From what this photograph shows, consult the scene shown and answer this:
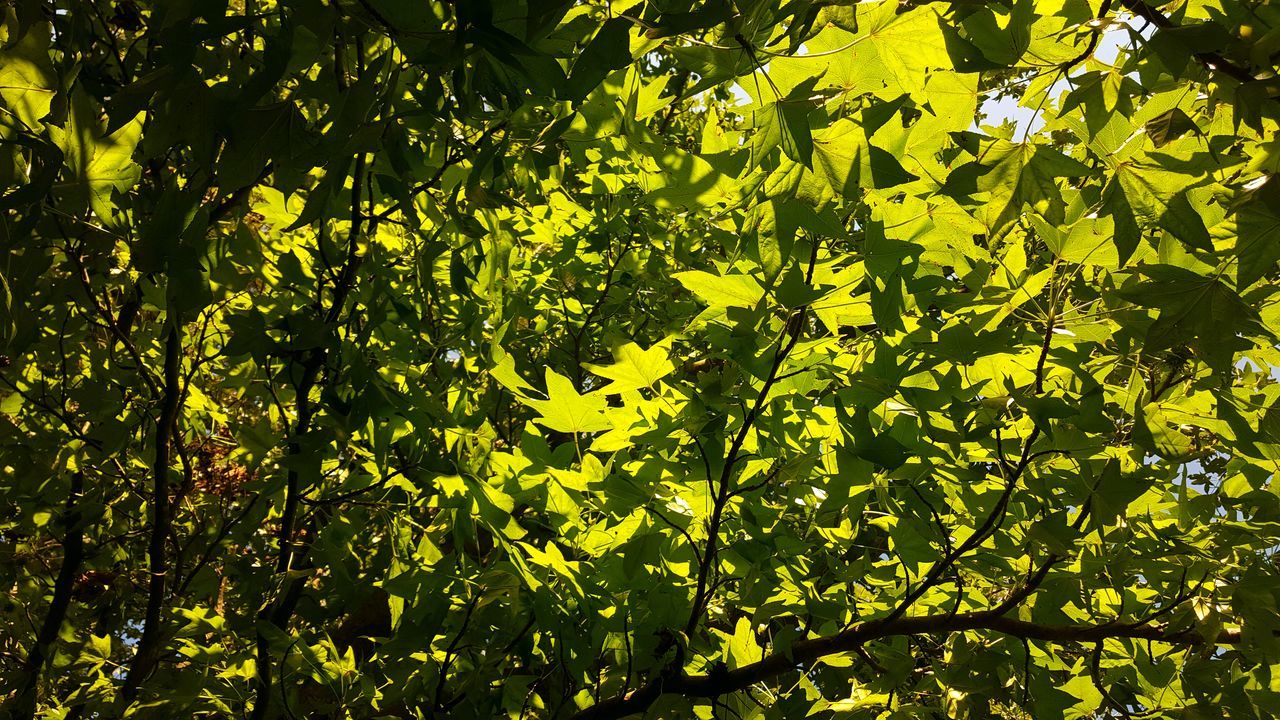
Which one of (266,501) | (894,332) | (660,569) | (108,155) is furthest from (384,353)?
(894,332)

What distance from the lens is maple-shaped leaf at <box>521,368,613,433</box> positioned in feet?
5.37

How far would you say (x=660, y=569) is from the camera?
6.09ft

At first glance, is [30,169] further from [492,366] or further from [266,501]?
[266,501]

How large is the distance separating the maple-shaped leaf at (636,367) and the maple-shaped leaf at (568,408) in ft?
0.31

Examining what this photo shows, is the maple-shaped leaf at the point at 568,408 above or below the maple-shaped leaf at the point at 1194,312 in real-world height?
above

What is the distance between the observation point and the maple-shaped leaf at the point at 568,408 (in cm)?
164

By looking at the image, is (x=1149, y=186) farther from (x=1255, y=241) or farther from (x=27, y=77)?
(x=27, y=77)

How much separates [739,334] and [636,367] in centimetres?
33

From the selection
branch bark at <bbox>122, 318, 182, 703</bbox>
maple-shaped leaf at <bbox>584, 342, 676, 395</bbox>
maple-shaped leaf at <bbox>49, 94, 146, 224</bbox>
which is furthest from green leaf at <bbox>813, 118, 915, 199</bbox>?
branch bark at <bbox>122, 318, 182, 703</bbox>

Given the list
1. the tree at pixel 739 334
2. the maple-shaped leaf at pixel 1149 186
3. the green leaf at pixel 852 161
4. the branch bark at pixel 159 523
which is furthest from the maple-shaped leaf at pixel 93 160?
the maple-shaped leaf at pixel 1149 186

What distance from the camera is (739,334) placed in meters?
1.31

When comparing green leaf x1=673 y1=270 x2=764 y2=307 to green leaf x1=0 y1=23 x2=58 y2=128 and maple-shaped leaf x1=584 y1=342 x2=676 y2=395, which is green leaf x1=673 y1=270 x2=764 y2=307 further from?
green leaf x1=0 y1=23 x2=58 y2=128

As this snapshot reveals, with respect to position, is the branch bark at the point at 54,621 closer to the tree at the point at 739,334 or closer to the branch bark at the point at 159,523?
the tree at the point at 739,334

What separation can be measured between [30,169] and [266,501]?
1090mm
